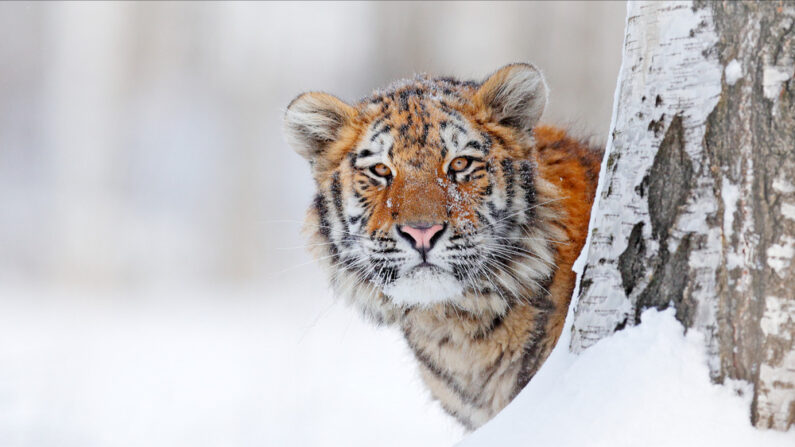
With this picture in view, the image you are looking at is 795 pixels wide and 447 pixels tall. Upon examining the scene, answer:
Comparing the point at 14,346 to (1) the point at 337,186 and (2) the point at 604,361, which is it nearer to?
(1) the point at 337,186

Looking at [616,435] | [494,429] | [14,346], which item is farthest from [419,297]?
[14,346]

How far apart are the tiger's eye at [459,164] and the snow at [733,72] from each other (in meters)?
1.51

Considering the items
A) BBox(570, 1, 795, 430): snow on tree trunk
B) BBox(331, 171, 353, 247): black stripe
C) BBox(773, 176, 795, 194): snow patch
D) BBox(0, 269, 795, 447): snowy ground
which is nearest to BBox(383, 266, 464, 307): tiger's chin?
BBox(331, 171, 353, 247): black stripe

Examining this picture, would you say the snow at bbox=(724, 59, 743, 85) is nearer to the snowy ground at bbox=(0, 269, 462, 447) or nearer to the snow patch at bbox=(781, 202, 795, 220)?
the snow patch at bbox=(781, 202, 795, 220)

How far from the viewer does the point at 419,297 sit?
10.6 feet

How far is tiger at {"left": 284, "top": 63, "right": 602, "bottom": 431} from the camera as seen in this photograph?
3.20m

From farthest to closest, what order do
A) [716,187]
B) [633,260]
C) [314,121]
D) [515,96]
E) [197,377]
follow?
[197,377]
[314,121]
[515,96]
[633,260]
[716,187]

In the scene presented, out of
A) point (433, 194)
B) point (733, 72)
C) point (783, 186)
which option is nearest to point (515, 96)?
point (433, 194)

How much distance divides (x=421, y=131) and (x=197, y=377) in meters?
3.55

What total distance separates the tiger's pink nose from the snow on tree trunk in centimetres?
101

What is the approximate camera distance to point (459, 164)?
3303 mm

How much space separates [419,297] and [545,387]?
107 centimetres

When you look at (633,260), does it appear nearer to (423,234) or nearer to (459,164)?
(423,234)

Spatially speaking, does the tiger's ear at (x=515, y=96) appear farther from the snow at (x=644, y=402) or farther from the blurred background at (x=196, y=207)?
the snow at (x=644, y=402)
